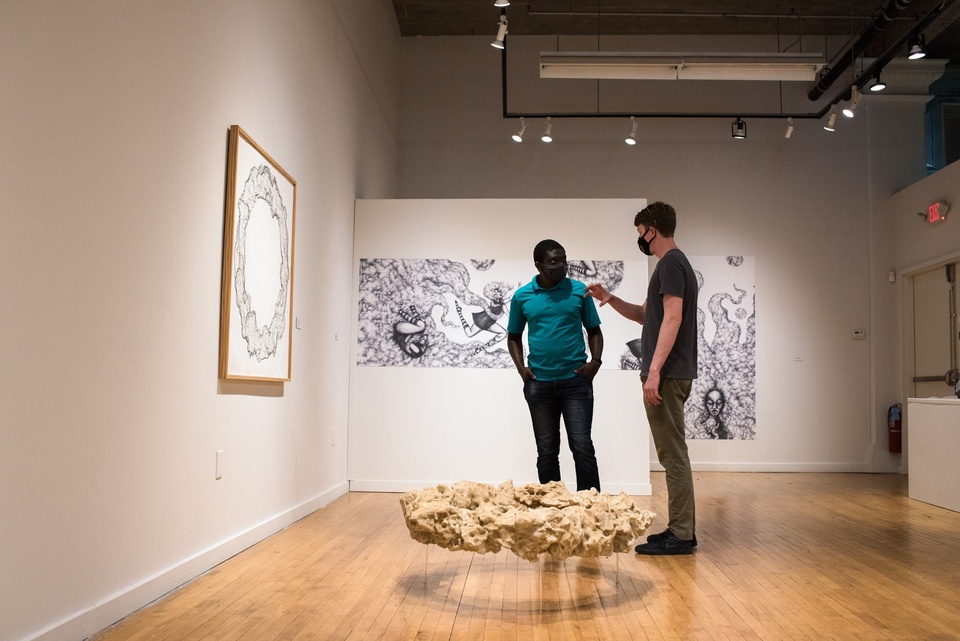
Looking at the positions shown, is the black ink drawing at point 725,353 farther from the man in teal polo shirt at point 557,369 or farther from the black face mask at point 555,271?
the black face mask at point 555,271

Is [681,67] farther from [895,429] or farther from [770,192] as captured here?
[895,429]

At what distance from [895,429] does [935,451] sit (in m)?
2.80

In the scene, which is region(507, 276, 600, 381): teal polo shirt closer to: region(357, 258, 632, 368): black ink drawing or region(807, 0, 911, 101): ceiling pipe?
region(357, 258, 632, 368): black ink drawing

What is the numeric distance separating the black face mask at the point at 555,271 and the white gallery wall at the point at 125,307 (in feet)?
5.17

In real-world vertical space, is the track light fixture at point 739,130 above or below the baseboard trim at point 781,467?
above

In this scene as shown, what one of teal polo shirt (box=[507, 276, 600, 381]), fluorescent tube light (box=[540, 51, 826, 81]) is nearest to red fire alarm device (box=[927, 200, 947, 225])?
fluorescent tube light (box=[540, 51, 826, 81])

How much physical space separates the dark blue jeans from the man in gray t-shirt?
0.45m

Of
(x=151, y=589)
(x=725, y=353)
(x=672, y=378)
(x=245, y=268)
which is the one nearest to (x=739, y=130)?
(x=725, y=353)

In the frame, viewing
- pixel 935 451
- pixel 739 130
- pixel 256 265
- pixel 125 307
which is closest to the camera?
pixel 125 307

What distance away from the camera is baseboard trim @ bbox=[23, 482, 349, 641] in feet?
8.26

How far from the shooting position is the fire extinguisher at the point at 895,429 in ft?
28.0

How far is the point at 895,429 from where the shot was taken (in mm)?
8539

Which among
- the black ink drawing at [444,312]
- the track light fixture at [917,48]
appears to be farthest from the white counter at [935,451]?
the track light fixture at [917,48]

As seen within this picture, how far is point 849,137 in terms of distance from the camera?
355 inches
